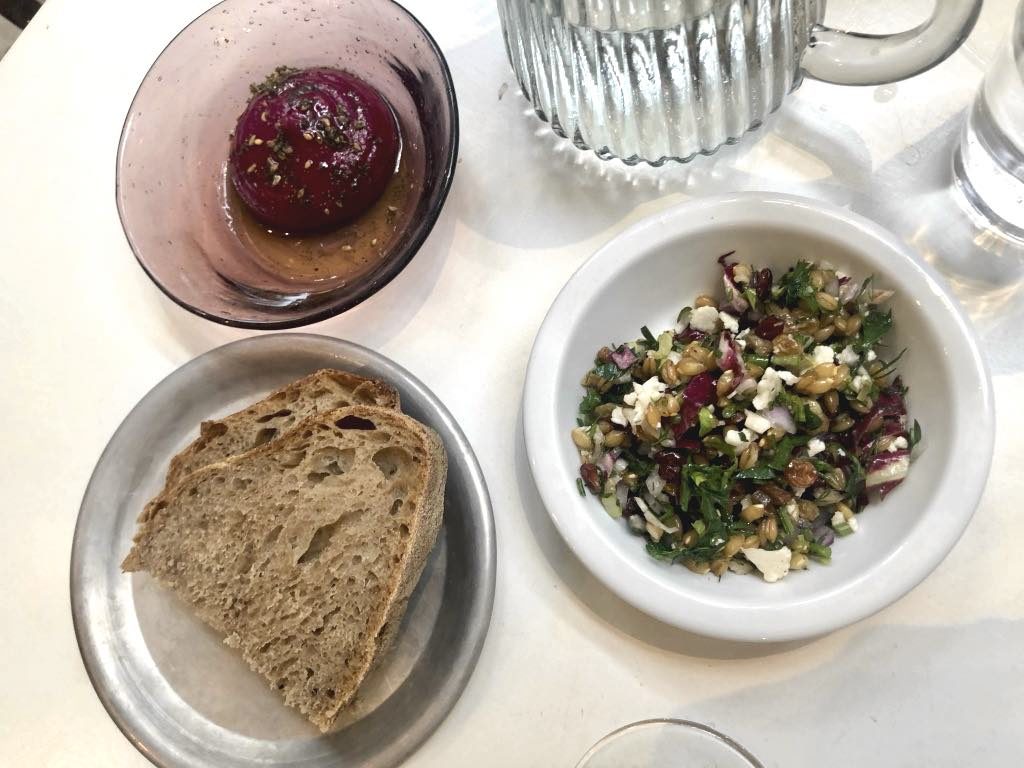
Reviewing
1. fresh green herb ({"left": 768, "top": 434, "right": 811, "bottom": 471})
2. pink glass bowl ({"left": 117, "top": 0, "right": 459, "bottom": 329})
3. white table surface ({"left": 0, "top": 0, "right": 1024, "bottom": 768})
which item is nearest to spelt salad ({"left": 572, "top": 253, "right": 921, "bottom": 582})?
fresh green herb ({"left": 768, "top": 434, "right": 811, "bottom": 471})

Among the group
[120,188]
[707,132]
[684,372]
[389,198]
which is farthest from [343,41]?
[684,372]

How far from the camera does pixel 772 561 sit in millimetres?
894

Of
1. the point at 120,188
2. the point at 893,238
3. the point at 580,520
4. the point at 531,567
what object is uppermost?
the point at 120,188

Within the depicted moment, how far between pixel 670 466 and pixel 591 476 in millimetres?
86

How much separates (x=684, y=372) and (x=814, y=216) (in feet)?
0.70

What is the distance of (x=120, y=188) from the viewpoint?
1.04 metres

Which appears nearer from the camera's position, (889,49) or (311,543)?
(889,49)

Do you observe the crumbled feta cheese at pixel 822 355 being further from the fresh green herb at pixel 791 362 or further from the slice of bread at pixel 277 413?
the slice of bread at pixel 277 413

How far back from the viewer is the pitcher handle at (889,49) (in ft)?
2.55

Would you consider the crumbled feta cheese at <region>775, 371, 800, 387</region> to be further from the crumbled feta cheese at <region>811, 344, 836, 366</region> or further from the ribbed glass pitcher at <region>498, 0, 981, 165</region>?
the ribbed glass pitcher at <region>498, 0, 981, 165</region>

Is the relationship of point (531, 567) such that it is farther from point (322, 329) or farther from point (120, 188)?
point (120, 188)

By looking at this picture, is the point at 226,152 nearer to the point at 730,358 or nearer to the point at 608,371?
the point at 608,371

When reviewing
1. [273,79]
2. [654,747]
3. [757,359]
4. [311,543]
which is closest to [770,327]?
[757,359]

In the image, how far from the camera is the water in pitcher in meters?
0.85
